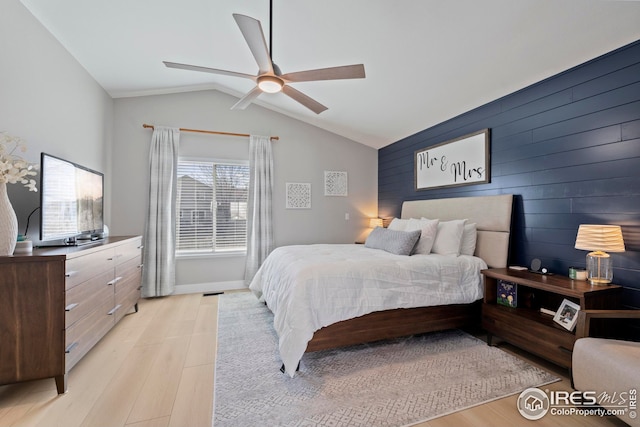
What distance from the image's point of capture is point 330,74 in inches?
78.3

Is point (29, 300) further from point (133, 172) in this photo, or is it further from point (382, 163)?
point (382, 163)

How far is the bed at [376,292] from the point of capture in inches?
80.0

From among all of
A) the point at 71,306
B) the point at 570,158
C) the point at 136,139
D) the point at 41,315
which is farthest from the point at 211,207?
the point at 570,158

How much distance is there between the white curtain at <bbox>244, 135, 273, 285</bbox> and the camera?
4.21 meters

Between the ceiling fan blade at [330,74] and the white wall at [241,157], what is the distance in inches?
96.9

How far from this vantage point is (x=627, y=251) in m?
1.98

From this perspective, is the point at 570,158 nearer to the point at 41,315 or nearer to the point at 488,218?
the point at 488,218

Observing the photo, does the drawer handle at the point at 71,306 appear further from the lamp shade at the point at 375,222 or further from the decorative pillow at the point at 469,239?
the lamp shade at the point at 375,222

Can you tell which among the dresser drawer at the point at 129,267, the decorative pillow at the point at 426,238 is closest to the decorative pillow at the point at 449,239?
the decorative pillow at the point at 426,238

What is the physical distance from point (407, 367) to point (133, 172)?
4192 millimetres

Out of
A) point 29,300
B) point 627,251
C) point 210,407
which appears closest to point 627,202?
point 627,251

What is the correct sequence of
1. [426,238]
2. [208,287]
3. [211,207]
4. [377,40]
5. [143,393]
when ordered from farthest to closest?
[211,207] → [208,287] → [426,238] → [377,40] → [143,393]

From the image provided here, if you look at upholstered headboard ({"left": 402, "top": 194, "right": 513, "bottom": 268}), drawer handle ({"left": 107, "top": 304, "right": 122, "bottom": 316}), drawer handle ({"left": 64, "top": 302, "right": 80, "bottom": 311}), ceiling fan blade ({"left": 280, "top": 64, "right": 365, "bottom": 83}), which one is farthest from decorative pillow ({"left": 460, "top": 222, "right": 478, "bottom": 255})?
drawer handle ({"left": 107, "top": 304, "right": 122, "bottom": 316})

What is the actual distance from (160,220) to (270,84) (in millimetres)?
2768
